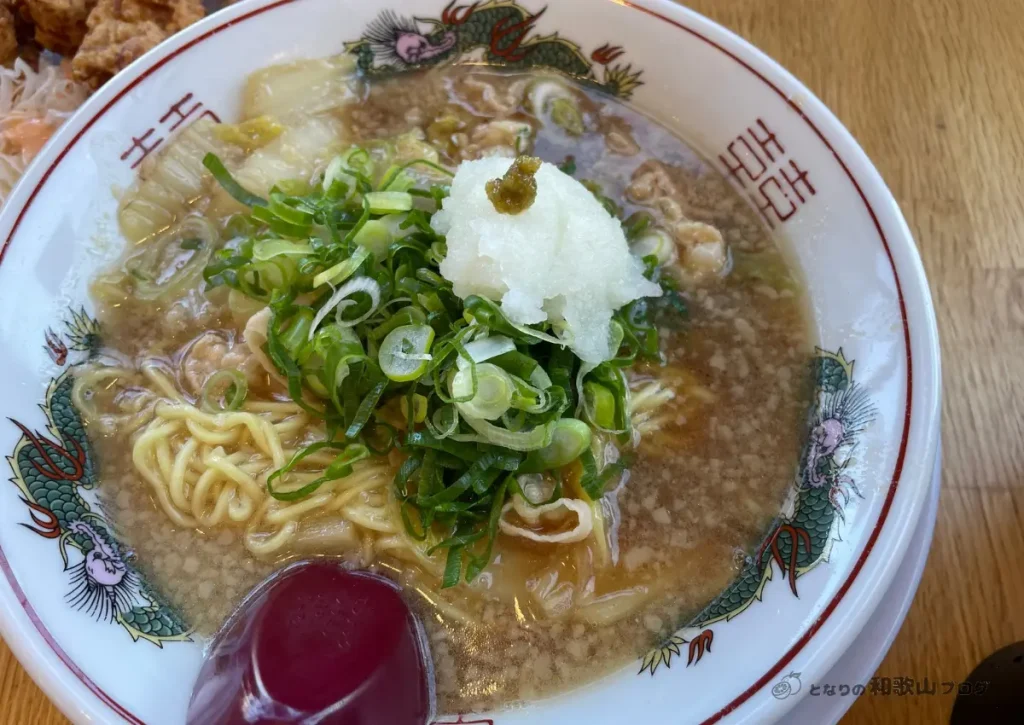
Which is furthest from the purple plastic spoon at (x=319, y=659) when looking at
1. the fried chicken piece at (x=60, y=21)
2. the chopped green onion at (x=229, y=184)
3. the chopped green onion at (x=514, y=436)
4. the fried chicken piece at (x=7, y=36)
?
the fried chicken piece at (x=7, y=36)

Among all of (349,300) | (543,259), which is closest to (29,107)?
(349,300)

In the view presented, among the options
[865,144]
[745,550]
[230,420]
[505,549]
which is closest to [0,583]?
[230,420]

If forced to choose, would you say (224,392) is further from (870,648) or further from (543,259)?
(870,648)

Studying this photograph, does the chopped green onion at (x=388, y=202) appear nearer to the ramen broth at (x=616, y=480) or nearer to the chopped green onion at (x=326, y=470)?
the ramen broth at (x=616, y=480)

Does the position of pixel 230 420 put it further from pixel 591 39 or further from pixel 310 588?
pixel 591 39

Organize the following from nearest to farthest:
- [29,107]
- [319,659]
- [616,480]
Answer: [319,659] → [616,480] → [29,107]

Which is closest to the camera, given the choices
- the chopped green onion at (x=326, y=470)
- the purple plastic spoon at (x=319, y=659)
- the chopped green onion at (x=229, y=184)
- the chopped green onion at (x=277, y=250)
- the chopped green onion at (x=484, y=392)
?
the purple plastic spoon at (x=319, y=659)
